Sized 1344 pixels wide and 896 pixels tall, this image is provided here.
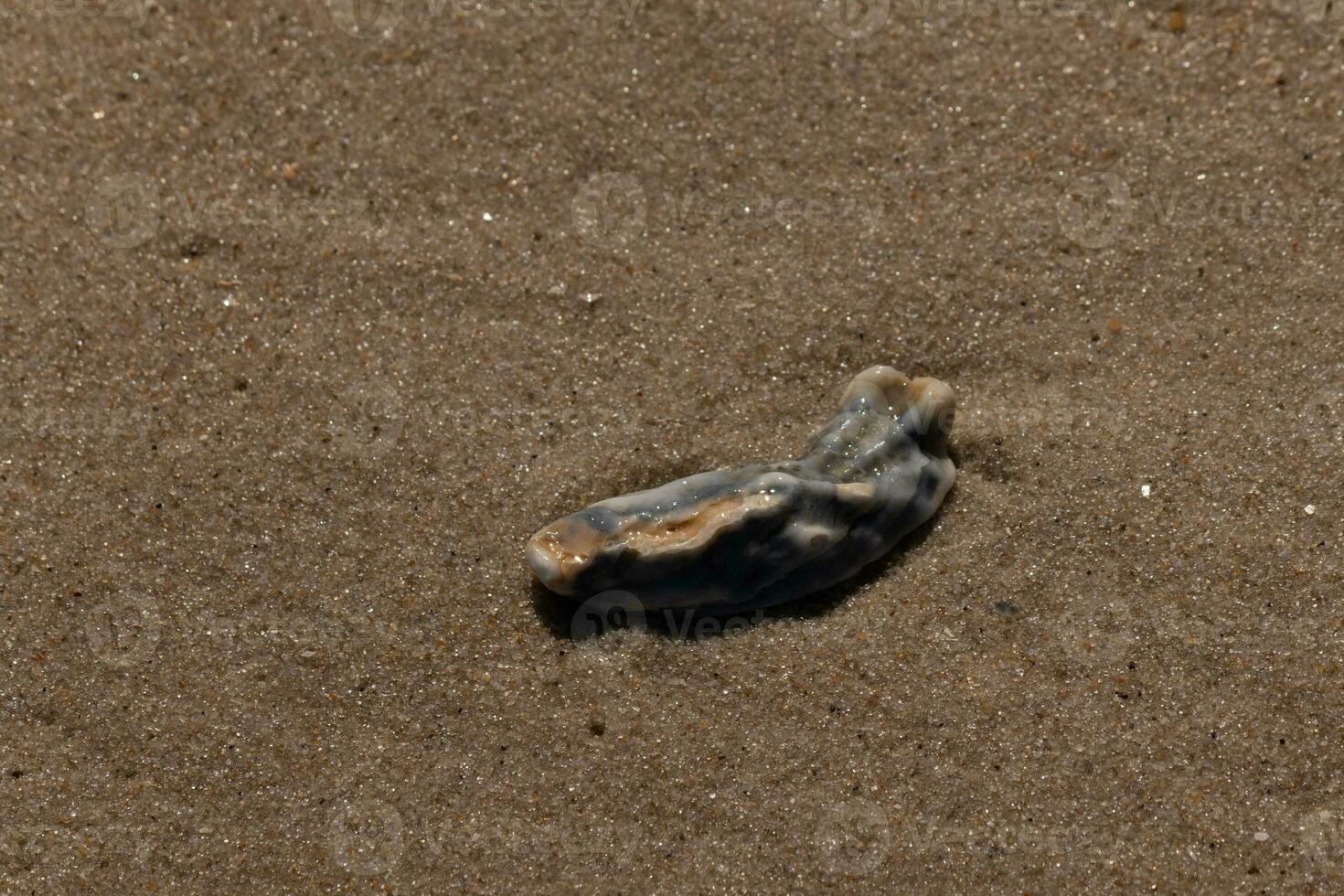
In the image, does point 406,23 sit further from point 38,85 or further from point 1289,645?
point 1289,645

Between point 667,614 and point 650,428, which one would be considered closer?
point 667,614

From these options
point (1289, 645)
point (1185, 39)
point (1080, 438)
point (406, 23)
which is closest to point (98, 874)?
point (406, 23)

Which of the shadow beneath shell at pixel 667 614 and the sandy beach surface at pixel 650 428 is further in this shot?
the shadow beneath shell at pixel 667 614

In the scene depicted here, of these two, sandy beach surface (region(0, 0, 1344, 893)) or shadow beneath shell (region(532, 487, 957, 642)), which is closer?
sandy beach surface (region(0, 0, 1344, 893))

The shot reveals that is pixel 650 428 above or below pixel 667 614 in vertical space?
above
